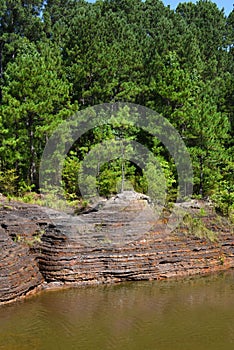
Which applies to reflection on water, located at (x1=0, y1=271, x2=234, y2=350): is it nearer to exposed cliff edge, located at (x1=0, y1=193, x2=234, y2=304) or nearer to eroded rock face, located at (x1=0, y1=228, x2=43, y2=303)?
eroded rock face, located at (x1=0, y1=228, x2=43, y2=303)

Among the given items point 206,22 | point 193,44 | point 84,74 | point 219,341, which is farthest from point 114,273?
point 206,22

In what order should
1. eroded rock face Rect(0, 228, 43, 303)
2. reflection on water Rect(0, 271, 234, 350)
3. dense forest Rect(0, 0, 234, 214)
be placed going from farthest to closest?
1. dense forest Rect(0, 0, 234, 214)
2. eroded rock face Rect(0, 228, 43, 303)
3. reflection on water Rect(0, 271, 234, 350)

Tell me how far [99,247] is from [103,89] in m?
13.2

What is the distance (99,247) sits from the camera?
53.4ft

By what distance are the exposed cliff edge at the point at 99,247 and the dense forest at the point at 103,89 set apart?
437cm

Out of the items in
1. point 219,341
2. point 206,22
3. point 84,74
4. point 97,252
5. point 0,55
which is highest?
point 206,22

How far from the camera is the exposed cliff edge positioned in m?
15.1

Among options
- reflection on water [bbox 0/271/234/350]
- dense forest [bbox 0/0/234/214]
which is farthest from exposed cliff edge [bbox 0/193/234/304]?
dense forest [bbox 0/0/234/214]

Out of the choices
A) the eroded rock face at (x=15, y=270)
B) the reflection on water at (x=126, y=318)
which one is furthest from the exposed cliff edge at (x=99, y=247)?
the reflection on water at (x=126, y=318)

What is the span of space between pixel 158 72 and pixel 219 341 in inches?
793

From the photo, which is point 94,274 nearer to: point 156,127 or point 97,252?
point 97,252

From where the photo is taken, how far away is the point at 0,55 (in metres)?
30.9

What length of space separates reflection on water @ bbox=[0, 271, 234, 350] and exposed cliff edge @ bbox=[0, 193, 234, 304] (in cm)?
73

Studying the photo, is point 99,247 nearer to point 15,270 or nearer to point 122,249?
point 122,249
